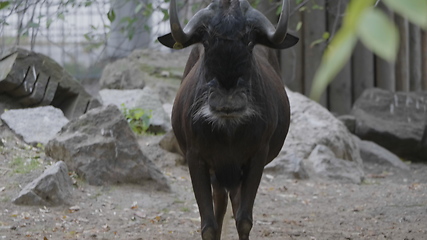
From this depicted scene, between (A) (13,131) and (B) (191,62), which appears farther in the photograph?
(A) (13,131)

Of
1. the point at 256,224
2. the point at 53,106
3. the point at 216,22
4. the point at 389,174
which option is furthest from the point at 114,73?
the point at 216,22

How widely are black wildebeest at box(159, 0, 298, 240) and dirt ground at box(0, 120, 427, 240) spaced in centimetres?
112

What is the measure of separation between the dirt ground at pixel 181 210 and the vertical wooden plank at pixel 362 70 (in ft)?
13.6

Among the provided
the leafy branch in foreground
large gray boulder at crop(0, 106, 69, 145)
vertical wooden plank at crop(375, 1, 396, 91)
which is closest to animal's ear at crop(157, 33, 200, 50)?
large gray boulder at crop(0, 106, 69, 145)

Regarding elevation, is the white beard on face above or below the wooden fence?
above

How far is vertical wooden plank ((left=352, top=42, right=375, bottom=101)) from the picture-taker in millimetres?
13117

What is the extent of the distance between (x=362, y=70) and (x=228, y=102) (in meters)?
9.32

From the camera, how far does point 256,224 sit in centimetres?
694

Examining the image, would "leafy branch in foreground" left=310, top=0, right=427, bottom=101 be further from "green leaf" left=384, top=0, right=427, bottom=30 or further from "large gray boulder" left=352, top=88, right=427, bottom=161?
"large gray boulder" left=352, top=88, right=427, bottom=161

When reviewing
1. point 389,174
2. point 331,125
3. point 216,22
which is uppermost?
point 216,22

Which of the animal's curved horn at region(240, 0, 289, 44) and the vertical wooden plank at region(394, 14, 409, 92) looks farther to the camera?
the vertical wooden plank at region(394, 14, 409, 92)

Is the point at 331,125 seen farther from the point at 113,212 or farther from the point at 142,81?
the point at 113,212

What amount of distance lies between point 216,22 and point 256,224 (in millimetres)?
2864

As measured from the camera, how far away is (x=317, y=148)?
988cm
